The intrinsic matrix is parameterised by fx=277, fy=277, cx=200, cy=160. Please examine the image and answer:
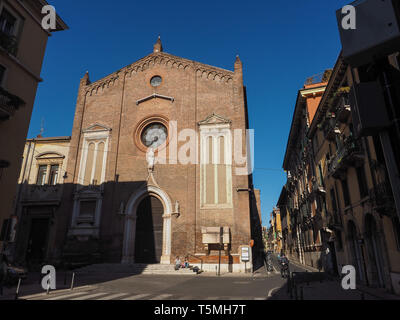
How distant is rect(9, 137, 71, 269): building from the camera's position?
938 inches

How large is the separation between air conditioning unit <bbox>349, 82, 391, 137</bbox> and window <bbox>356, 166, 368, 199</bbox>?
37.7 feet

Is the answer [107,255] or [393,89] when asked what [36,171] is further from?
[393,89]

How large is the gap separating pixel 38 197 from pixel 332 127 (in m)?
24.8

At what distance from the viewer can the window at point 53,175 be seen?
25.9m

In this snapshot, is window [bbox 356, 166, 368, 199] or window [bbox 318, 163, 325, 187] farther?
window [bbox 318, 163, 325, 187]

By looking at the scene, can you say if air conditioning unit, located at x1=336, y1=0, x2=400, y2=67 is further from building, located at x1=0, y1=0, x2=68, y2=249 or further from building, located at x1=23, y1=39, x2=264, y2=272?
building, located at x1=23, y1=39, x2=264, y2=272

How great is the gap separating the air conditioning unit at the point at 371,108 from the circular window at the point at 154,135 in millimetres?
22606

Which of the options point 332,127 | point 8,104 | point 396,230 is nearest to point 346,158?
point 332,127

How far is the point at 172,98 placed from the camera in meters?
26.2

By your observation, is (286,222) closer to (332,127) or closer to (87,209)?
(332,127)

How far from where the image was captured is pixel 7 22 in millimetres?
12414

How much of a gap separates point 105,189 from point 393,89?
23640 mm

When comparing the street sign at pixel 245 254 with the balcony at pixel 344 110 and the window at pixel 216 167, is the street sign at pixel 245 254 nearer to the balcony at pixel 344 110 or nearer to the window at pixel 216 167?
the window at pixel 216 167

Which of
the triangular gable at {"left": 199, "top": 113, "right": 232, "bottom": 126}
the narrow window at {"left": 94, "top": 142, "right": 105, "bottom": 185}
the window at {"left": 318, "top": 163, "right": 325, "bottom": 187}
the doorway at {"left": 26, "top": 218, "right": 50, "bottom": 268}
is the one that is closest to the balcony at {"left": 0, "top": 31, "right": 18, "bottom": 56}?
the narrow window at {"left": 94, "top": 142, "right": 105, "bottom": 185}
